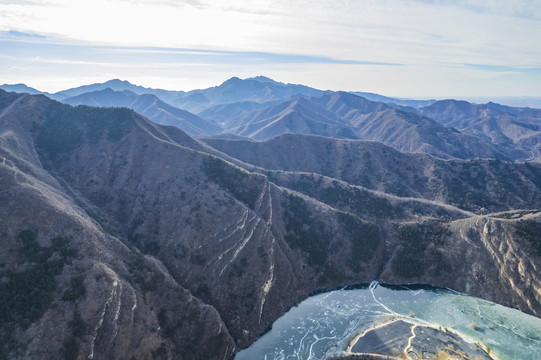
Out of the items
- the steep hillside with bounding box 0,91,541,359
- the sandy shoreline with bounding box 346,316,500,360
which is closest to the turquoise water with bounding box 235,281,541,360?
the sandy shoreline with bounding box 346,316,500,360

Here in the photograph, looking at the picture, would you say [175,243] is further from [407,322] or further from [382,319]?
[407,322]

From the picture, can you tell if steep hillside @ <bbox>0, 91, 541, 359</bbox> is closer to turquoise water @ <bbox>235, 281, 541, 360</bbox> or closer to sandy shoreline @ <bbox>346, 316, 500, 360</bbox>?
turquoise water @ <bbox>235, 281, 541, 360</bbox>

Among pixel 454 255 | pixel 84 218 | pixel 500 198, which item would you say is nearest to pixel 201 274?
pixel 84 218

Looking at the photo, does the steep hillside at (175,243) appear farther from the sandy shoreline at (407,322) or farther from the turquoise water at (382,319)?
the sandy shoreline at (407,322)

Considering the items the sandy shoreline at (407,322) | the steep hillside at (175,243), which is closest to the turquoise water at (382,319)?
the sandy shoreline at (407,322)

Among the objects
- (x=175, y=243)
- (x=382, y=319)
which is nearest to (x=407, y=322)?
(x=382, y=319)

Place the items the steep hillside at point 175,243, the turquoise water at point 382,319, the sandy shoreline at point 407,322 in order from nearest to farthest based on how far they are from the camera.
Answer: the steep hillside at point 175,243
the sandy shoreline at point 407,322
the turquoise water at point 382,319

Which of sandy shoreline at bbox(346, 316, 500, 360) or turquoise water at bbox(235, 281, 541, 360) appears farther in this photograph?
turquoise water at bbox(235, 281, 541, 360)
